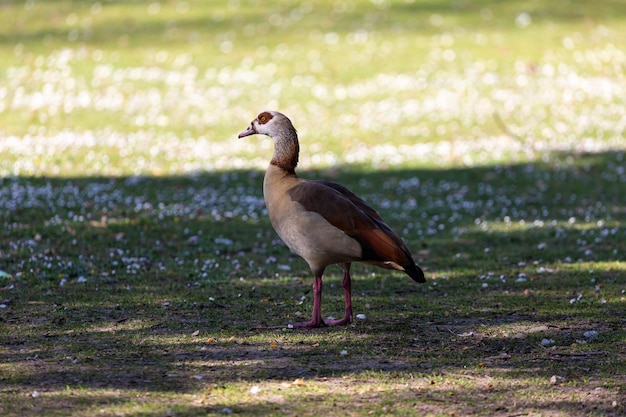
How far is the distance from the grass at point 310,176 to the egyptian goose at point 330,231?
618 millimetres

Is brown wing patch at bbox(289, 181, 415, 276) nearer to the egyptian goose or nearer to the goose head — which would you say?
the egyptian goose

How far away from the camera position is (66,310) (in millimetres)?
9000

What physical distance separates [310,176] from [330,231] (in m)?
10.5

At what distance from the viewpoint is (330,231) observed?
26.4 feet

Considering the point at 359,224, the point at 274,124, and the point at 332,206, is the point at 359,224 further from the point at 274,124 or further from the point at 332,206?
the point at 274,124

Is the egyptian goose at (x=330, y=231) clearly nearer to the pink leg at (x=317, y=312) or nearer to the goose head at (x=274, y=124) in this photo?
the pink leg at (x=317, y=312)

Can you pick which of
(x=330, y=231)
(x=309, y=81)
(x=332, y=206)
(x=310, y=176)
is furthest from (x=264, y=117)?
(x=309, y=81)

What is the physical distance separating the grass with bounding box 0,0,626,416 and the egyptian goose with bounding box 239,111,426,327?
618 millimetres

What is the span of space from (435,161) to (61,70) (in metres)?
13.9

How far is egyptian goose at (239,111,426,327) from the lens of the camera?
8031 mm

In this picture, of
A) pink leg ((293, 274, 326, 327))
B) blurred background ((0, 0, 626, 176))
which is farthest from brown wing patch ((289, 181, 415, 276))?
blurred background ((0, 0, 626, 176))

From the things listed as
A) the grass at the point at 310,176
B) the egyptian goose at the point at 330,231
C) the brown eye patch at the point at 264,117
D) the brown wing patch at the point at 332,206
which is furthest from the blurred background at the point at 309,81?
the brown wing patch at the point at 332,206

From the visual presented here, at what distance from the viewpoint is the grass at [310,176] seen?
271 inches

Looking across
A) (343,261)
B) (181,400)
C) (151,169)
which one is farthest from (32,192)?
(181,400)
